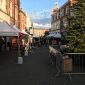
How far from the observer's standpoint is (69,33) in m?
22.0

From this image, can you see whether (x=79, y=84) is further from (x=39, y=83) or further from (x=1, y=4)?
(x=1, y=4)

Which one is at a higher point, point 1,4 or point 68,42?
point 1,4

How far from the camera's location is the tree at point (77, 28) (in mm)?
21672

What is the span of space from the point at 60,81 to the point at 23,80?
1688 millimetres

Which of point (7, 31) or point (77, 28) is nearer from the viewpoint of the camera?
point (7, 31)

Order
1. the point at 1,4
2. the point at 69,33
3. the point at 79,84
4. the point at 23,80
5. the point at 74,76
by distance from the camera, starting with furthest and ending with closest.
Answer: the point at 1,4, the point at 69,33, the point at 74,76, the point at 23,80, the point at 79,84

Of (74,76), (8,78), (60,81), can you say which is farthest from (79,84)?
(8,78)

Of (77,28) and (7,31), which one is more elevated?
(77,28)

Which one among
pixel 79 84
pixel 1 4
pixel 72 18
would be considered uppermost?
pixel 1 4

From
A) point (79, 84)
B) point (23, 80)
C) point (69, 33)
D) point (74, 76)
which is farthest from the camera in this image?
point (69, 33)

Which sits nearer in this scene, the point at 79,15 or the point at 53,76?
the point at 53,76

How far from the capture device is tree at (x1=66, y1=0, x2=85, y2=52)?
2167 centimetres

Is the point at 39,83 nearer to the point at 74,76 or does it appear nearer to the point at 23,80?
the point at 23,80

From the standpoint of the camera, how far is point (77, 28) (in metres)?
22.1
